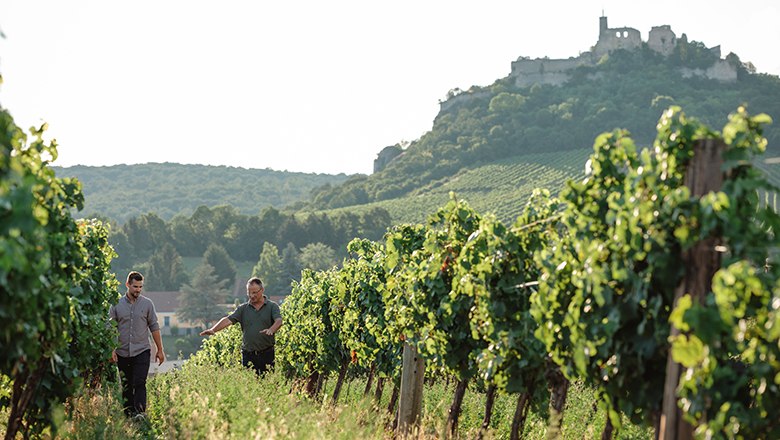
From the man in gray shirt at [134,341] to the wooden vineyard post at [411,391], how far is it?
241cm

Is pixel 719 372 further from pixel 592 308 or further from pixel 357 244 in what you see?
pixel 357 244

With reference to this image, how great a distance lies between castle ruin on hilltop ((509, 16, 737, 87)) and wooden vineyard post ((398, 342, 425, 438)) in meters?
135

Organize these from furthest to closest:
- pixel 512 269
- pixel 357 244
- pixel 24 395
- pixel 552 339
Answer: pixel 357 244 → pixel 512 269 → pixel 24 395 → pixel 552 339

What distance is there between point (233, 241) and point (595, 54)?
64707 millimetres

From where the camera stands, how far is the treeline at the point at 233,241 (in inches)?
3873

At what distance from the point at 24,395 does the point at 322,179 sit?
18533cm

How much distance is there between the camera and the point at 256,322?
40.3 ft

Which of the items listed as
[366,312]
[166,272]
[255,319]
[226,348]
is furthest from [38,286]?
[166,272]

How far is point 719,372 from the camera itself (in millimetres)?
4273

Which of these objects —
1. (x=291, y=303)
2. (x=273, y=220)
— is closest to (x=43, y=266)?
(x=291, y=303)

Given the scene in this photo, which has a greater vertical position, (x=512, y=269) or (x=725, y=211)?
(x=725, y=211)

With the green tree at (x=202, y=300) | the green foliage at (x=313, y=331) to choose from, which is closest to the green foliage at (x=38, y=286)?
the green foliage at (x=313, y=331)

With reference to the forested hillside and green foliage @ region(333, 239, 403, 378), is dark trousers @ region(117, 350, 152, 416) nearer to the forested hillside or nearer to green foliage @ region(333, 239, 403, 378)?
green foliage @ region(333, 239, 403, 378)

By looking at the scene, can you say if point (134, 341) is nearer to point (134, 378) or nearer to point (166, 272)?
point (134, 378)
